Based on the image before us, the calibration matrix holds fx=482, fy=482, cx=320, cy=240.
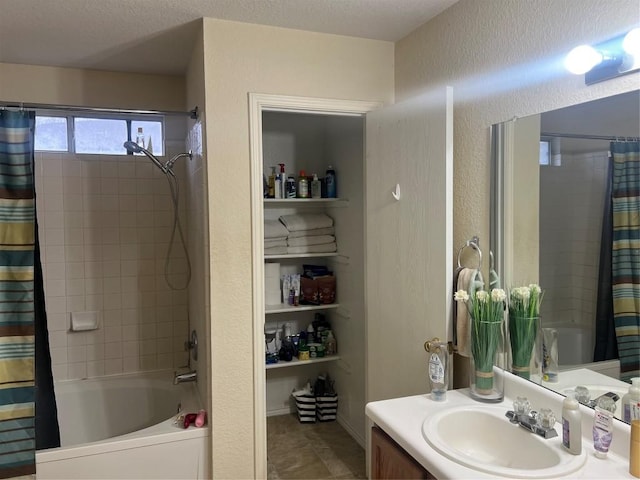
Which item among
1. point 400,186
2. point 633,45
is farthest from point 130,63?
point 633,45

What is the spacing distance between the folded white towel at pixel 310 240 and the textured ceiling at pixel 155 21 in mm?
1383

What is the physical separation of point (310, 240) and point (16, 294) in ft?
6.01

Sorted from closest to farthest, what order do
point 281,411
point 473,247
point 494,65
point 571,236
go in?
point 571,236
point 494,65
point 473,247
point 281,411

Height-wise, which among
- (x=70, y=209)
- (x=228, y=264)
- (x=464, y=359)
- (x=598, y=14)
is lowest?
(x=464, y=359)

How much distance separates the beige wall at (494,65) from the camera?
150 centimetres

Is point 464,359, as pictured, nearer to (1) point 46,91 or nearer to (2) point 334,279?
(2) point 334,279

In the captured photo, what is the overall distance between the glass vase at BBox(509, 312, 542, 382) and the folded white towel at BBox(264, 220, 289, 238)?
1867 millimetres

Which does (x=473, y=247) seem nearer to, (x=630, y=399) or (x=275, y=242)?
(x=630, y=399)

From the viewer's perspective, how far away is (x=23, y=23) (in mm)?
2197

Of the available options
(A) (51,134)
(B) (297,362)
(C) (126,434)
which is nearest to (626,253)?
(B) (297,362)

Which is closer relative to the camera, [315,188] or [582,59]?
[582,59]

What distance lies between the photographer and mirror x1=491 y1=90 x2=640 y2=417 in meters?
1.47

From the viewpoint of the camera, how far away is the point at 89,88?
2984mm

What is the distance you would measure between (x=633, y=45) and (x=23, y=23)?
7.95 feet
